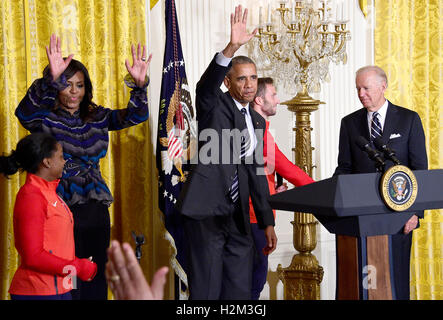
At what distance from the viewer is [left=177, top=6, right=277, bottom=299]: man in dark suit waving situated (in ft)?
9.07

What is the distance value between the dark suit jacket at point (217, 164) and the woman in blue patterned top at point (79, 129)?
0.59 meters

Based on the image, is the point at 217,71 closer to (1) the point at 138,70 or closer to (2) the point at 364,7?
(1) the point at 138,70

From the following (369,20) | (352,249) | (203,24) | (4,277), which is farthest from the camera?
(369,20)

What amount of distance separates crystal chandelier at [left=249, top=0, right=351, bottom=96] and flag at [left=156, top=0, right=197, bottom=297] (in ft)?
2.03

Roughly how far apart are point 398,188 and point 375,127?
1.03 m

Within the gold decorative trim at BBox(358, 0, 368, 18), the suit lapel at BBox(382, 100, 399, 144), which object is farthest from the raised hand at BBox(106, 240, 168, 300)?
the gold decorative trim at BBox(358, 0, 368, 18)

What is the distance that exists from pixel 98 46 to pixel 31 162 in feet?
5.18

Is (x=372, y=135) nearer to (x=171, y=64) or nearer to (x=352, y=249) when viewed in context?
(x=352, y=249)

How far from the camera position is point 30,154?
8.21 ft

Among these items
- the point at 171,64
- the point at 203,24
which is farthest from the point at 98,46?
the point at 203,24

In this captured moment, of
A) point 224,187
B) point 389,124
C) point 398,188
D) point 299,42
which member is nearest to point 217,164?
point 224,187

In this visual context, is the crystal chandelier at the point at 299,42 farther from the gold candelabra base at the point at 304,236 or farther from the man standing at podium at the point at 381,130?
the man standing at podium at the point at 381,130

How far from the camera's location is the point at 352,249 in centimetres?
246

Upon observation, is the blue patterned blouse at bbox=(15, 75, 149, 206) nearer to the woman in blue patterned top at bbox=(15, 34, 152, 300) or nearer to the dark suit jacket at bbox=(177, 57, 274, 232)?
the woman in blue patterned top at bbox=(15, 34, 152, 300)
